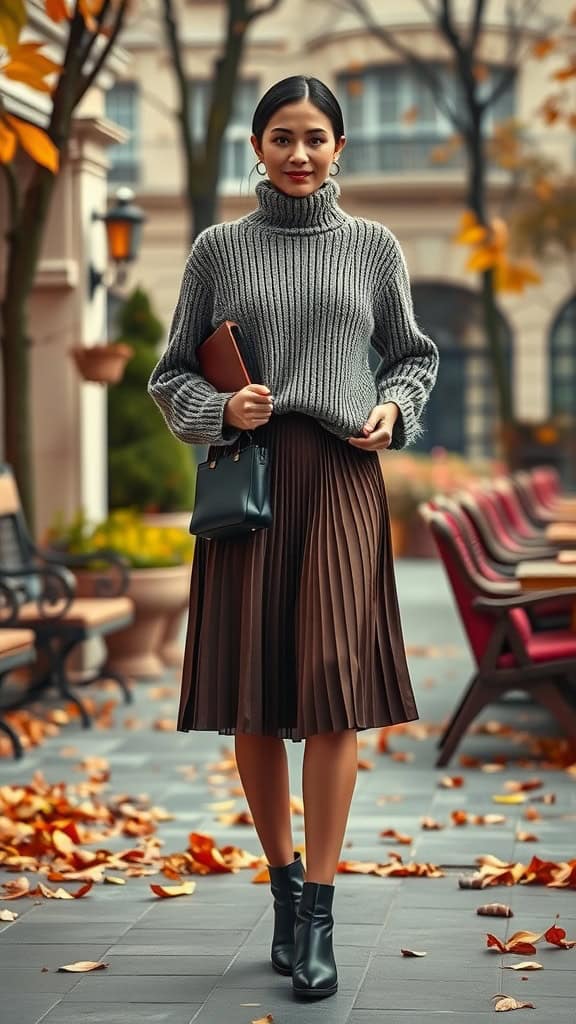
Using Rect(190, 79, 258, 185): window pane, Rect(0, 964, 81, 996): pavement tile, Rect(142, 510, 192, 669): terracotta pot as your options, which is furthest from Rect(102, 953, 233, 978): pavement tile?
Rect(190, 79, 258, 185): window pane

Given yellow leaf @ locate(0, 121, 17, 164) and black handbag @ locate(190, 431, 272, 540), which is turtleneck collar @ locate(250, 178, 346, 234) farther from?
yellow leaf @ locate(0, 121, 17, 164)

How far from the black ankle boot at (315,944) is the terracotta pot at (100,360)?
6480mm

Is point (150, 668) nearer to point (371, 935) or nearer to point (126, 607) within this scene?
point (126, 607)

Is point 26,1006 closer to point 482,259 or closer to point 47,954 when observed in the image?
A: point 47,954

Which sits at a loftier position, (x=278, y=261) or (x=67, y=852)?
(x=278, y=261)

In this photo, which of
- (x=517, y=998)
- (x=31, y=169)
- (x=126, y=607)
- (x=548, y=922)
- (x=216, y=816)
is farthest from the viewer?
(x=31, y=169)

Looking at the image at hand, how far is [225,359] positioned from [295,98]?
0.64 metres

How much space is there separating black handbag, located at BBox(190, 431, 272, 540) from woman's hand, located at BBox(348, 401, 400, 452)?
0.23m

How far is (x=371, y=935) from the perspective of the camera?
4.79 m

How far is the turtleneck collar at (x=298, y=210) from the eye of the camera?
14.2 feet

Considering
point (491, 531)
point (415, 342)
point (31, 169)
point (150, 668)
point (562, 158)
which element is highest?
point (562, 158)

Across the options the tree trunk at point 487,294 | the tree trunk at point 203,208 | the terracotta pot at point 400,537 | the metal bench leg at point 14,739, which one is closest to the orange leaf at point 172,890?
the metal bench leg at point 14,739

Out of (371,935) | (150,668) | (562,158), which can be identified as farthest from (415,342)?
(562,158)

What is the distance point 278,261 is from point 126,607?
18.4ft
